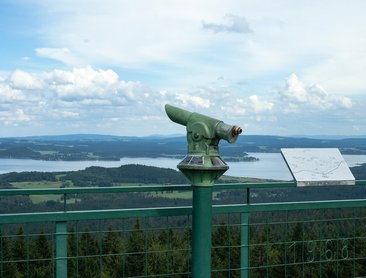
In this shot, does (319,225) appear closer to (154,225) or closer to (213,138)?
(154,225)

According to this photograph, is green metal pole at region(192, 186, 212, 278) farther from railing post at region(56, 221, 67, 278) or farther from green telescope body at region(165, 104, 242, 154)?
railing post at region(56, 221, 67, 278)

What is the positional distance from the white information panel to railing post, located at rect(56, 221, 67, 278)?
183 cm

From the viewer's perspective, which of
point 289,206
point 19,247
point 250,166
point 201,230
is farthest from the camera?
point 250,166

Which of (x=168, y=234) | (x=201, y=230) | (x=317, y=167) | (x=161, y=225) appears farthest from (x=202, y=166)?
(x=317, y=167)

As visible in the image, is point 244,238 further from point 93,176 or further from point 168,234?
point 93,176

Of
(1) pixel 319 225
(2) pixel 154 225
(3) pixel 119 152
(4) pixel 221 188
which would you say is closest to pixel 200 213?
(4) pixel 221 188

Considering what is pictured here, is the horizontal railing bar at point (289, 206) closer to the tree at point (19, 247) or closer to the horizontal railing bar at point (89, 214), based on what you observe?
the horizontal railing bar at point (89, 214)

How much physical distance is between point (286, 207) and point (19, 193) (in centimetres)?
207

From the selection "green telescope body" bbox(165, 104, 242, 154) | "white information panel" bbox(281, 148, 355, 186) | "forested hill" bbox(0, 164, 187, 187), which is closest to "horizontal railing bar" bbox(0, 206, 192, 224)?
"green telescope body" bbox(165, 104, 242, 154)

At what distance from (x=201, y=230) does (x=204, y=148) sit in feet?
1.72

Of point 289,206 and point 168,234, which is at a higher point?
point 289,206

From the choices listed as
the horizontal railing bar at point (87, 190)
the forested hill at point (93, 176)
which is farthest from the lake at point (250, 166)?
the forested hill at point (93, 176)

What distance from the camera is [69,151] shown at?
335ft

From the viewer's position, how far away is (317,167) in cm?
436
